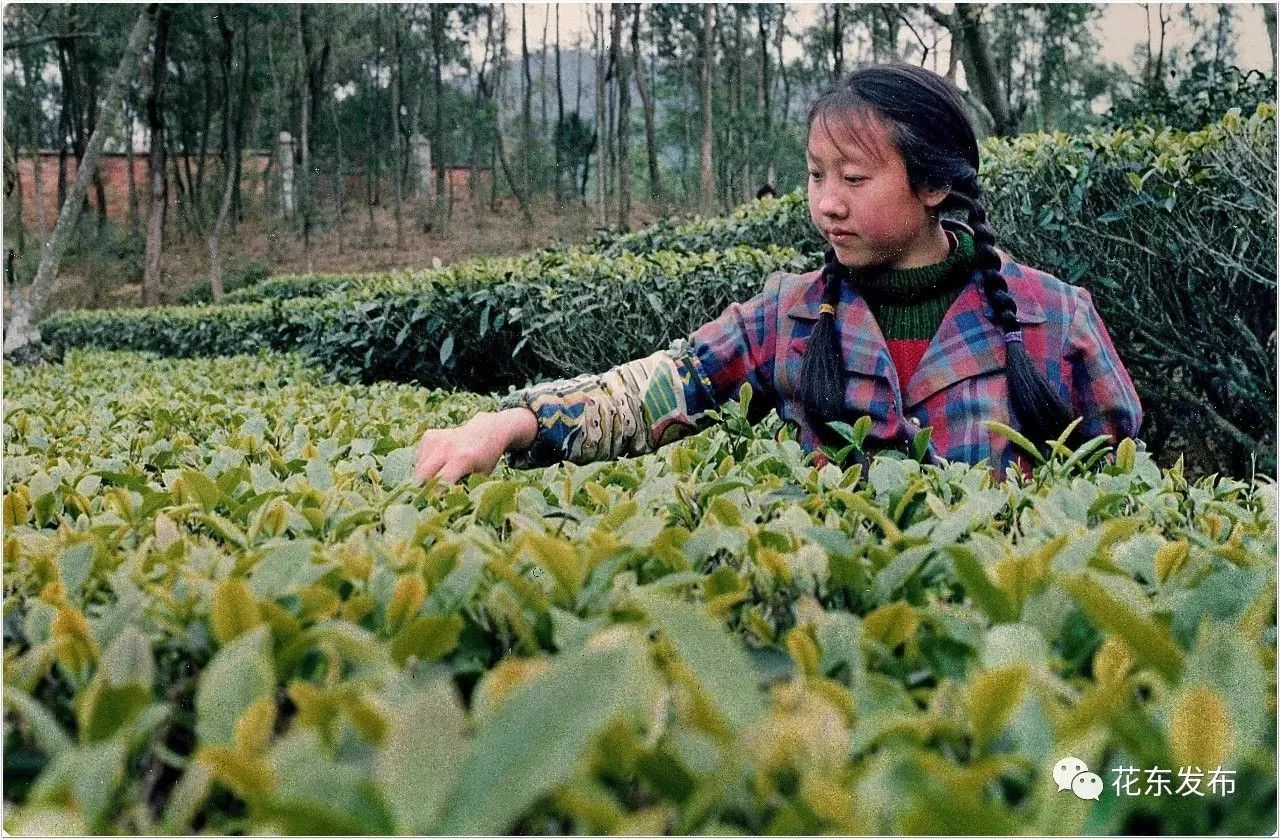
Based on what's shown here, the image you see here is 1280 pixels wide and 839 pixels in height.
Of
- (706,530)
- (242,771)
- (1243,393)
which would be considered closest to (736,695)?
(242,771)

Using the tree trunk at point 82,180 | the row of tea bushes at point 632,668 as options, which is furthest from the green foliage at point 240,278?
the row of tea bushes at point 632,668

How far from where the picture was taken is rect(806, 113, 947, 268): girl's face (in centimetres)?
212

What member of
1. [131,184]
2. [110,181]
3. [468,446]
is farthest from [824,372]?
[110,181]

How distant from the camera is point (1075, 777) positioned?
2.02ft

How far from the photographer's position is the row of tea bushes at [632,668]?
1.84ft

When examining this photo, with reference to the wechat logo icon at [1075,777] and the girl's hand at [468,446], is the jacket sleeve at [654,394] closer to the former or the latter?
the girl's hand at [468,446]

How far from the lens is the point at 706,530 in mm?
1072

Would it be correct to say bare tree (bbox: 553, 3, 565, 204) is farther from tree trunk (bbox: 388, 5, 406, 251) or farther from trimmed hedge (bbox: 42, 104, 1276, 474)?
trimmed hedge (bbox: 42, 104, 1276, 474)

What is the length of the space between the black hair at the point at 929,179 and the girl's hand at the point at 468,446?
2.12 feet

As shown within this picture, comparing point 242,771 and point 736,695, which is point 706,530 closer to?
point 736,695

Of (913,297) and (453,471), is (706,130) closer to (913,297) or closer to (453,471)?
(913,297)

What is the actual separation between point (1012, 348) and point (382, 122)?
34.9 metres

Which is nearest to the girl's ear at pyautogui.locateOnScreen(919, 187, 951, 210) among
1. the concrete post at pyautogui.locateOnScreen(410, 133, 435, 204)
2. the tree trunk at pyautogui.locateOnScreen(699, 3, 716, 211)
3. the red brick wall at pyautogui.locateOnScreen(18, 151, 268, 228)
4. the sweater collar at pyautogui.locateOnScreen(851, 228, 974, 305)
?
the sweater collar at pyautogui.locateOnScreen(851, 228, 974, 305)

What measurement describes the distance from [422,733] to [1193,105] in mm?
7545
